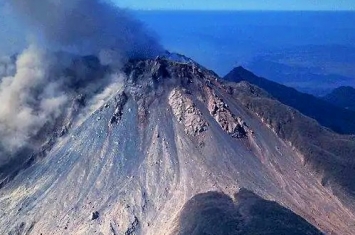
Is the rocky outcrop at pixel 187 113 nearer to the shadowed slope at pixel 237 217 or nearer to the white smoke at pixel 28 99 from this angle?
the shadowed slope at pixel 237 217

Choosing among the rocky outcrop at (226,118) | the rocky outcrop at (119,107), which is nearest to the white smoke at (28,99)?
the rocky outcrop at (119,107)

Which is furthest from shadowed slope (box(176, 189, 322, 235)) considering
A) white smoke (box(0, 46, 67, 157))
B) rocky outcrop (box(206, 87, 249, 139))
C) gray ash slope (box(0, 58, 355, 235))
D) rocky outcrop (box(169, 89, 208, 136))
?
white smoke (box(0, 46, 67, 157))

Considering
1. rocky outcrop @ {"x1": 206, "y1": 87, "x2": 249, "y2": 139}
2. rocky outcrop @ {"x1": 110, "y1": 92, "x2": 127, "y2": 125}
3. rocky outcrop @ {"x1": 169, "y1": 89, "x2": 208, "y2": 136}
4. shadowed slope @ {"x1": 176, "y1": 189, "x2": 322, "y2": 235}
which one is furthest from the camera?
rocky outcrop @ {"x1": 206, "y1": 87, "x2": 249, "y2": 139}

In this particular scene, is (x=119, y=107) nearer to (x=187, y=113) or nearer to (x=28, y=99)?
(x=187, y=113)

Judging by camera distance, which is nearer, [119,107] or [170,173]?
[170,173]

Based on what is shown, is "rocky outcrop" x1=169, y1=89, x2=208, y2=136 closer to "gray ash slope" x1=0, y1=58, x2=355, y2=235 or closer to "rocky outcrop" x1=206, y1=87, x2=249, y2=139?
"gray ash slope" x1=0, y1=58, x2=355, y2=235

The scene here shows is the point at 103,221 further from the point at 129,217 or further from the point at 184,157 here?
Answer: the point at 184,157

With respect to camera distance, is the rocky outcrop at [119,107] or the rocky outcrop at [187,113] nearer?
the rocky outcrop at [187,113]

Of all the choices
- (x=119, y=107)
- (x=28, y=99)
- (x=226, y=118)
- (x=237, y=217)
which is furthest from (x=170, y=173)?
(x=28, y=99)

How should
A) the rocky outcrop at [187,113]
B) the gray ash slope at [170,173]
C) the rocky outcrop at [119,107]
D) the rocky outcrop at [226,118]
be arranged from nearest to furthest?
the gray ash slope at [170,173] → the rocky outcrop at [187,113] → the rocky outcrop at [119,107] → the rocky outcrop at [226,118]
